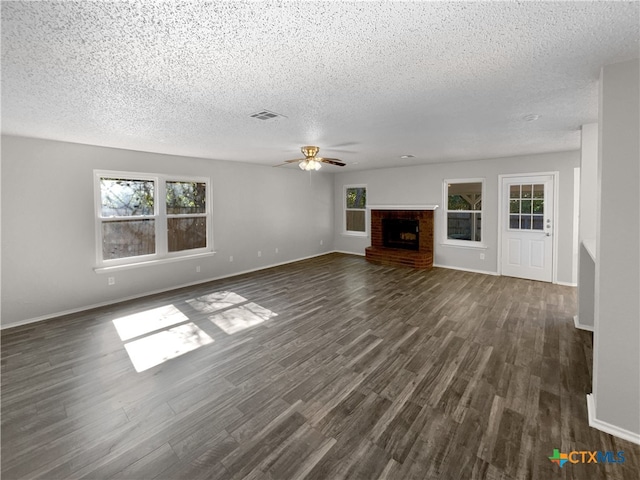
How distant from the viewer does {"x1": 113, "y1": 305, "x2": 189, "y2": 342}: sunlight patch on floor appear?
12.0 feet

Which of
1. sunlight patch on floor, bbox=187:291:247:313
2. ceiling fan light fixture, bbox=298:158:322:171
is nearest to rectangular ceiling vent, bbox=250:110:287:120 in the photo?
ceiling fan light fixture, bbox=298:158:322:171

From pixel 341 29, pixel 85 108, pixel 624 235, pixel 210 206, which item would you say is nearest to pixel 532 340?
pixel 624 235

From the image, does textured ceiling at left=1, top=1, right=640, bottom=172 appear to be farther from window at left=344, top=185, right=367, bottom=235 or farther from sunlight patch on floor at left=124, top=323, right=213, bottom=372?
window at left=344, top=185, right=367, bottom=235

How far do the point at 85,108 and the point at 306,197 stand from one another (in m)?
5.71

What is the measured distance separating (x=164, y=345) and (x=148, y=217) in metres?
2.81

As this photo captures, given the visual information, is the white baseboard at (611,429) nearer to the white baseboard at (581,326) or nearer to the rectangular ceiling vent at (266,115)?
the white baseboard at (581,326)

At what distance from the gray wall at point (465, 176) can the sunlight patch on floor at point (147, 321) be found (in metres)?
5.60

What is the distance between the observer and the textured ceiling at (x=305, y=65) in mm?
1462

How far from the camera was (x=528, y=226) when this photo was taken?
5973 mm

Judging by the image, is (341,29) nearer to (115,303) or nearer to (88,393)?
Answer: (88,393)

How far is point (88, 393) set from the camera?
2.47 m

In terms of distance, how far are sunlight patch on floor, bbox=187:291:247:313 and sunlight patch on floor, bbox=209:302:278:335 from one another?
257mm

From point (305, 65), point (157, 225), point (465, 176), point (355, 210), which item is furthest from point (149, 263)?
point (465, 176)

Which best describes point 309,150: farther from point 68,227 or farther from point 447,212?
point 447,212
